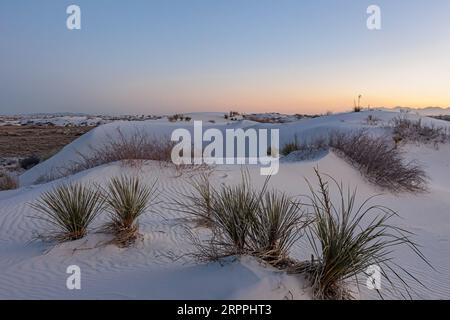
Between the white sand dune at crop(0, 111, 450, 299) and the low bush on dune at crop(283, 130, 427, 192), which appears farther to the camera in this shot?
the low bush on dune at crop(283, 130, 427, 192)

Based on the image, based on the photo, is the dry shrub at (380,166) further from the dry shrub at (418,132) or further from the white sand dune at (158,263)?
the dry shrub at (418,132)

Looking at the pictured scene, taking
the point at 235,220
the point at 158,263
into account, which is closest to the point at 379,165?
the point at 235,220

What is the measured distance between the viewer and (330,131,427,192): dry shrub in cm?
1324

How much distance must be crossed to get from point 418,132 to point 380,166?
440 inches

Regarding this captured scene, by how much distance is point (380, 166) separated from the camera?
13.8 m

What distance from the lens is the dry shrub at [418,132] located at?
888 inches

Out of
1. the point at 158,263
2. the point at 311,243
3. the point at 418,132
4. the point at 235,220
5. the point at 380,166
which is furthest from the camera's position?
the point at 418,132

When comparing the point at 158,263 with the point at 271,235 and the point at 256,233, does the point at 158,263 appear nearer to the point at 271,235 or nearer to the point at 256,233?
the point at 256,233

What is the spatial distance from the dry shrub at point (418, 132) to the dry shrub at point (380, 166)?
7.66m

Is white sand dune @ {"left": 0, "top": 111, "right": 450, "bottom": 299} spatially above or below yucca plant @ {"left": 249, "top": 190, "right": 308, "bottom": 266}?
below

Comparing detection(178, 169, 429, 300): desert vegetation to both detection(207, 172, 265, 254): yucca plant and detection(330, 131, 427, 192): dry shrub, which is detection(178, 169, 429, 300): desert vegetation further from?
detection(330, 131, 427, 192): dry shrub

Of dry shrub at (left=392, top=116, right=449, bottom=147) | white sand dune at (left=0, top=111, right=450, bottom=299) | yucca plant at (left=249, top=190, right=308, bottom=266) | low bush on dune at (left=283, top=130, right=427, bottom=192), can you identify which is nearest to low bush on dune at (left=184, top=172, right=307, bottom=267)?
yucca plant at (left=249, top=190, right=308, bottom=266)

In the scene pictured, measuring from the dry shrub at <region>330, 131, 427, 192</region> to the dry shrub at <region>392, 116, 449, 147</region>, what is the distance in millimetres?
7660

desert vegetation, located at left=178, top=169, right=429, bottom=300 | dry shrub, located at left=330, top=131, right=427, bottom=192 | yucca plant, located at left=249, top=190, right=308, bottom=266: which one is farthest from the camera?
dry shrub, located at left=330, top=131, right=427, bottom=192
